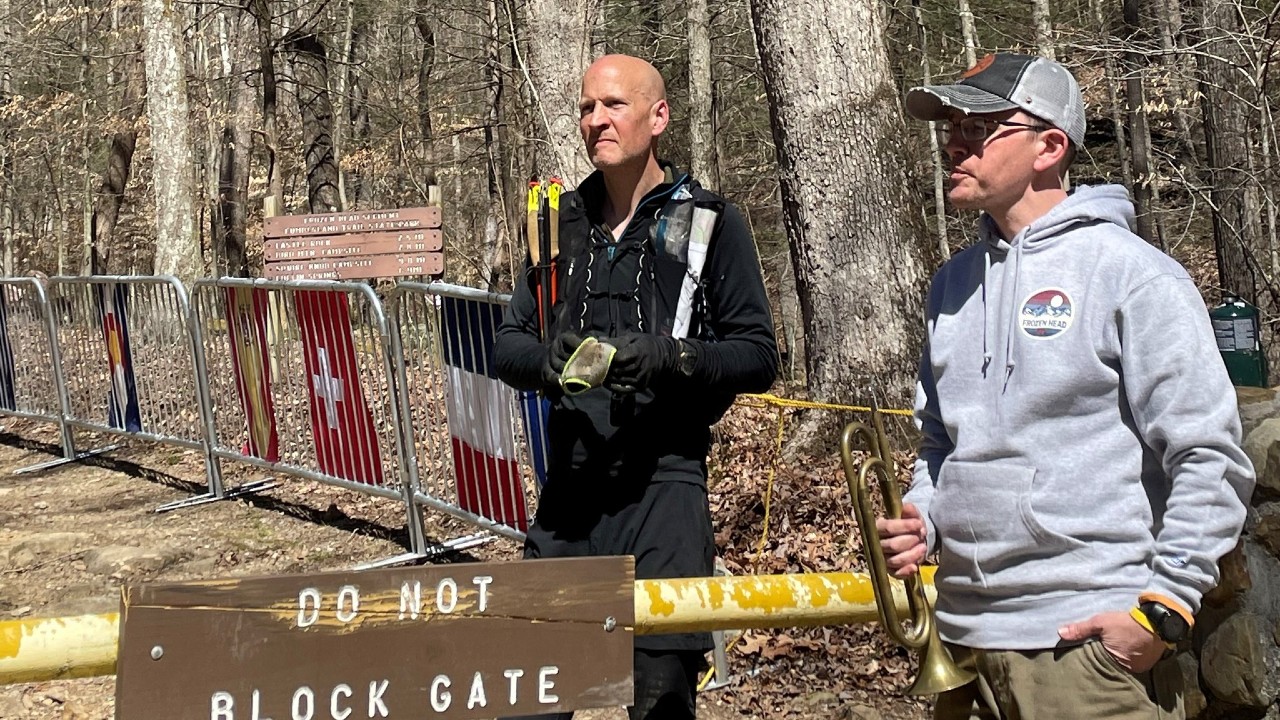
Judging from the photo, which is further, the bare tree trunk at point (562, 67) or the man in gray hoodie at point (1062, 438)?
the bare tree trunk at point (562, 67)

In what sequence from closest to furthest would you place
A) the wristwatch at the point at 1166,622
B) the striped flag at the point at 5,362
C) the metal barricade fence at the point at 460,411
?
the wristwatch at the point at 1166,622 < the metal barricade fence at the point at 460,411 < the striped flag at the point at 5,362

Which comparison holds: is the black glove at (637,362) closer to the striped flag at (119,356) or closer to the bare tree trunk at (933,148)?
the striped flag at (119,356)

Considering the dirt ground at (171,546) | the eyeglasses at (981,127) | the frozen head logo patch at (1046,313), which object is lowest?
the dirt ground at (171,546)

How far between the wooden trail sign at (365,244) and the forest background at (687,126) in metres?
0.88

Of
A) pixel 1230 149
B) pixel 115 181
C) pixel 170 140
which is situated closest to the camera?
pixel 1230 149


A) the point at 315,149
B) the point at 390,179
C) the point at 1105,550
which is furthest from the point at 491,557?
the point at 390,179

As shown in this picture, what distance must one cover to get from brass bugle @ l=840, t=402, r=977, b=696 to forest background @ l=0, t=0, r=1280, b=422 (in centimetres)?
518

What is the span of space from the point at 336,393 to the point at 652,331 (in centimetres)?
530

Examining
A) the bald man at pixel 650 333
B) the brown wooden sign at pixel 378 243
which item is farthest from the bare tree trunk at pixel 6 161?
the bald man at pixel 650 333

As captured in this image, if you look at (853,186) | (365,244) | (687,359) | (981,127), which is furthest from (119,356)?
(981,127)

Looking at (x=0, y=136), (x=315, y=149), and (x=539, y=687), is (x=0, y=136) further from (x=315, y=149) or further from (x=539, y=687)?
(x=539, y=687)

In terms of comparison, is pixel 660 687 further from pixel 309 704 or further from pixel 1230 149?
pixel 1230 149

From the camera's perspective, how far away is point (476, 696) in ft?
9.36

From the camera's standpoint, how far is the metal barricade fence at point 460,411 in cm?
681
